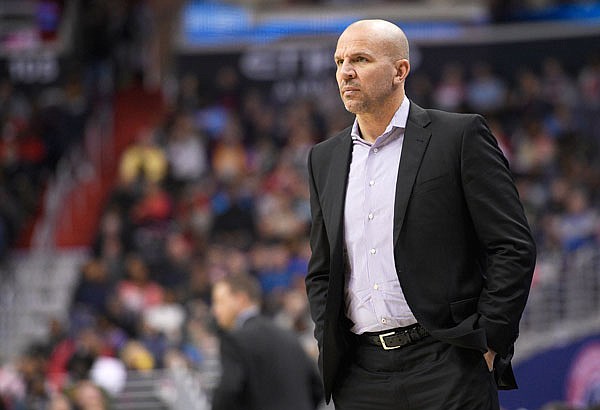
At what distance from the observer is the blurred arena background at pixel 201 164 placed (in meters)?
11.7

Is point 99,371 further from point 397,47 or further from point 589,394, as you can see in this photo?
point 397,47

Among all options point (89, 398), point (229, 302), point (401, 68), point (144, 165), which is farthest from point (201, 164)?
point (401, 68)

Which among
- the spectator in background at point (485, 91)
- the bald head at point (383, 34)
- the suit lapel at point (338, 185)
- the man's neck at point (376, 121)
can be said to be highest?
the bald head at point (383, 34)

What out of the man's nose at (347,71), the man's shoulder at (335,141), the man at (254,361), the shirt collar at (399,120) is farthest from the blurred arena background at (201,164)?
the man's nose at (347,71)

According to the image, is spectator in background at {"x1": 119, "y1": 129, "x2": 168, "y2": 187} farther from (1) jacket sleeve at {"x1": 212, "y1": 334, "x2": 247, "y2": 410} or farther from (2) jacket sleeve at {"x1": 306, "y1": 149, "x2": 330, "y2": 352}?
(2) jacket sleeve at {"x1": 306, "y1": 149, "x2": 330, "y2": 352}

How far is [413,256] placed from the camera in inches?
138

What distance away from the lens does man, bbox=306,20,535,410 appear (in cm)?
344

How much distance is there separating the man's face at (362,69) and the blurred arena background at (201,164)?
21.6 ft

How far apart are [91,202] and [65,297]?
9.23 ft

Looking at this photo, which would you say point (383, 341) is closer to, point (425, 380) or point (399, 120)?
point (425, 380)

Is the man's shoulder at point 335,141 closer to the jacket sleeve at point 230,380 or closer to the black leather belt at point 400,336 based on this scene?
the black leather belt at point 400,336

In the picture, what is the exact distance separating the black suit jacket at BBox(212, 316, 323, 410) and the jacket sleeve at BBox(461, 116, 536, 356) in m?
2.55

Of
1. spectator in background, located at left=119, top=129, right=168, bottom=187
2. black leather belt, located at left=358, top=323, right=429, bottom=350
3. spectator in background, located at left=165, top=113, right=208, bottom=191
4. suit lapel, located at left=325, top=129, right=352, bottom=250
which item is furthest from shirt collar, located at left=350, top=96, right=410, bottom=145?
spectator in background, located at left=165, top=113, right=208, bottom=191

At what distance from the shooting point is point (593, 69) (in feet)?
55.4
